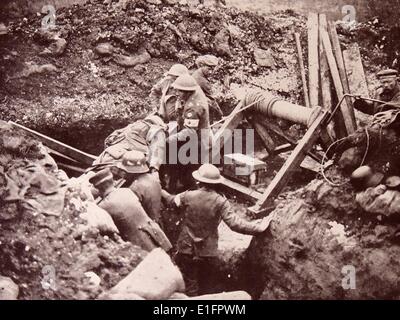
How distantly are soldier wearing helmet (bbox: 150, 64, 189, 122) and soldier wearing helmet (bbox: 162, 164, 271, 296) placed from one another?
110 cm

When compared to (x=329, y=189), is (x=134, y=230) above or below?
below

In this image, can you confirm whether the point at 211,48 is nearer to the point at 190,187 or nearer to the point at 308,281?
the point at 190,187

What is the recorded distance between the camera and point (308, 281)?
4539 mm

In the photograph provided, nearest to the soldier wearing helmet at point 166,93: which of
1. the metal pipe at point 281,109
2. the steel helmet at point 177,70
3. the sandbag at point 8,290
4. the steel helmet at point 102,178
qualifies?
the steel helmet at point 177,70

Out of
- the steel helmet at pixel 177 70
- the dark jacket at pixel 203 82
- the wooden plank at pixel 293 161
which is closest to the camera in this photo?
the wooden plank at pixel 293 161

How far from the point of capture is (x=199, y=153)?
203 inches

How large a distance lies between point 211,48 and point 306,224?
2.76 metres

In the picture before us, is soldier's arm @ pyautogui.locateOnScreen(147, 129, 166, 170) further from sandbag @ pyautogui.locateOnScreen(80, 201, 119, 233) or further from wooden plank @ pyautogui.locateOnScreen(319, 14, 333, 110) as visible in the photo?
wooden plank @ pyautogui.locateOnScreen(319, 14, 333, 110)

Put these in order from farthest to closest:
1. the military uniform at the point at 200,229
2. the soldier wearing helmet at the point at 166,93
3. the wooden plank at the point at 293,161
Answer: the soldier wearing helmet at the point at 166,93
the wooden plank at the point at 293,161
the military uniform at the point at 200,229

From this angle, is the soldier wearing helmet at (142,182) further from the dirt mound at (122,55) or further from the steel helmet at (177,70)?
the dirt mound at (122,55)

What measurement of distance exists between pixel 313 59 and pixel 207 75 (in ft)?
4.42

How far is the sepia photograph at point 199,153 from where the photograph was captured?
4254 millimetres

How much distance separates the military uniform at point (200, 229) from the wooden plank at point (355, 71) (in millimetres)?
2482
